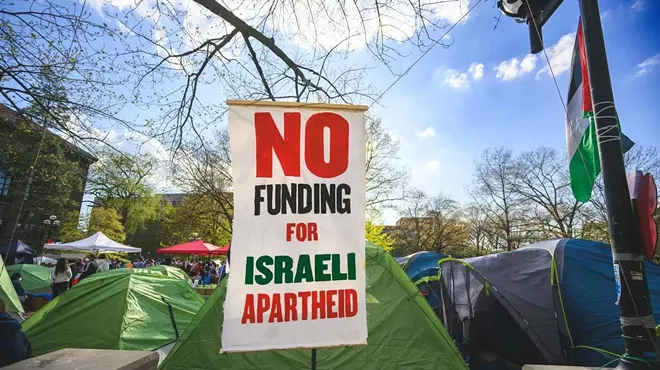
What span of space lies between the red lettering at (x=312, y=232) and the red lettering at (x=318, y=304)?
317 mm

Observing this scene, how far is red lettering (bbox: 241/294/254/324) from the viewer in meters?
1.87

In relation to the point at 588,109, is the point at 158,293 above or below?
below

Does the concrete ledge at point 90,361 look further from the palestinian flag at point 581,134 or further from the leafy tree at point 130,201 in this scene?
the leafy tree at point 130,201

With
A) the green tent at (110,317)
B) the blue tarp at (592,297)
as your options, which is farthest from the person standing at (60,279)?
the blue tarp at (592,297)

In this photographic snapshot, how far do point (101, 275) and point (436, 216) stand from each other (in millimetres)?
33938

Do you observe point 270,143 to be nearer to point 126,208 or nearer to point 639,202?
point 639,202

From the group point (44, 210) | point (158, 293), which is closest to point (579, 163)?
point (158, 293)

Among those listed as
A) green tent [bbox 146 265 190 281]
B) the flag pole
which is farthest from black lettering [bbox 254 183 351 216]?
green tent [bbox 146 265 190 281]

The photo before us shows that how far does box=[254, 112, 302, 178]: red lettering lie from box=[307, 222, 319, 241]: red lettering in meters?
0.32

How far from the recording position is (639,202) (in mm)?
2416

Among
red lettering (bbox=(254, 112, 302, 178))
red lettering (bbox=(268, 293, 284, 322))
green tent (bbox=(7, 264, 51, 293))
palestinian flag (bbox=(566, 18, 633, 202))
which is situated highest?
palestinian flag (bbox=(566, 18, 633, 202))

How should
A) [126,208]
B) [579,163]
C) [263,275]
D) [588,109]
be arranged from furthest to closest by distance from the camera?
[126,208], [579,163], [588,109], [263,275]

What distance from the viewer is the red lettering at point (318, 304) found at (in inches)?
76.6

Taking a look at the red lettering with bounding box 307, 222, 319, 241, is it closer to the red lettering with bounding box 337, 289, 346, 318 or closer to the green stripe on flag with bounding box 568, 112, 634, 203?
the red lettering with bounding box 337, 289, 346, 318
